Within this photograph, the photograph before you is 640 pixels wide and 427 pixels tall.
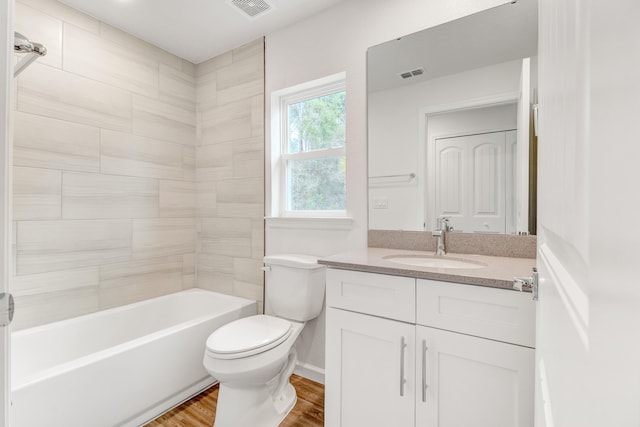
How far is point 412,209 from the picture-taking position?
1.85 meters

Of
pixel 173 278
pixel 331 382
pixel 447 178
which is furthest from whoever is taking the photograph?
pixel 173 278

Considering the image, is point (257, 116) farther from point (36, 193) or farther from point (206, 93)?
point (36, 193)

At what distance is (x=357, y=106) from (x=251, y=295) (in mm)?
1634

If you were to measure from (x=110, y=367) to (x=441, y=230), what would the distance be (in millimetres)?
1872

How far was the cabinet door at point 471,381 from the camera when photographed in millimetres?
1046

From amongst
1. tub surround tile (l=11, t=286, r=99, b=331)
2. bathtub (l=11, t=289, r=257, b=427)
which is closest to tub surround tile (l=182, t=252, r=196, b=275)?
bathtub (l=11, t=289, r=257, b=427)

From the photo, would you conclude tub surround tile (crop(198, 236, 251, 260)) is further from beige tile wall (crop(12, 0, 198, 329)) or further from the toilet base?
the toilet base

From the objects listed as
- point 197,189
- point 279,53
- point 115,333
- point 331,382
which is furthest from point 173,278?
point 279,53

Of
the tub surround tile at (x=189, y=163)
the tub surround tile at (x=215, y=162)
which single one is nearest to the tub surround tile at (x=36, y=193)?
the tub surround tile at (x=189, y=163)

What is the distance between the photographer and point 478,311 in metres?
1.13

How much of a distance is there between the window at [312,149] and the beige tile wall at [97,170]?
964 mm

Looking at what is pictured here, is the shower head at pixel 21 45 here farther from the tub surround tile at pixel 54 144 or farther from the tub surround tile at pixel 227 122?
the tub surround tile at pixel 227 122

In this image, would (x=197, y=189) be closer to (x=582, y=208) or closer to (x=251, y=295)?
(x=251, y=295)

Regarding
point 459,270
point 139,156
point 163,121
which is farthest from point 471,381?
point 163,121
